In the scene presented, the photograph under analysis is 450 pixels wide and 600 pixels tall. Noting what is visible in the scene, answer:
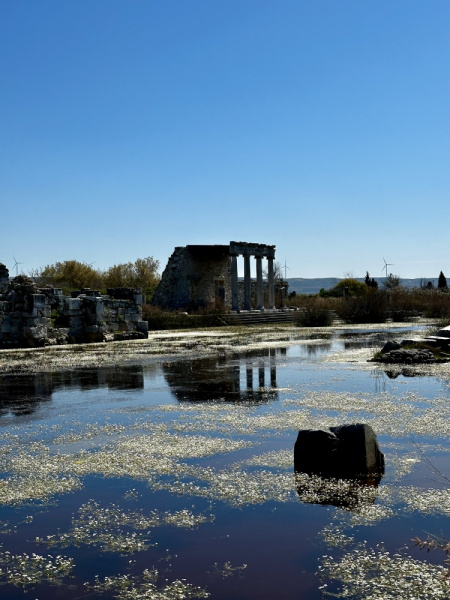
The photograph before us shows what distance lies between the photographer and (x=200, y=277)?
49625 millimetres

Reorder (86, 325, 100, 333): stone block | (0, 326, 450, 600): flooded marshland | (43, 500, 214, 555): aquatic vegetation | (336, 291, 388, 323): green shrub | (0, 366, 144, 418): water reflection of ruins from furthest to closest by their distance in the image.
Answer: (336, 291, 388, 323): green shrub < (86, 325, 100, 333): stone block < (0, 366, 144, 418): water reflection of ruins < (43, 500, 214, 555): aquatic vegetation < (0, 326, 450, 600): flooded marshland

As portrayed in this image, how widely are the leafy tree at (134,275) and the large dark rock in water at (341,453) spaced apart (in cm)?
4849

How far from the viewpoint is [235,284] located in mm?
44000

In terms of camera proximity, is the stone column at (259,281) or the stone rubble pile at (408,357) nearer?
the stone rubble pile at (408,357)

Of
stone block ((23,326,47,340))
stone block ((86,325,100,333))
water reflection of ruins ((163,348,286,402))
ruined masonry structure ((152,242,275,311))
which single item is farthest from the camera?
ruined masonry structure ((152,242,275,311))

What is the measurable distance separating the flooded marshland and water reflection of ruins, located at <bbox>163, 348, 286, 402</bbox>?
0.11 m

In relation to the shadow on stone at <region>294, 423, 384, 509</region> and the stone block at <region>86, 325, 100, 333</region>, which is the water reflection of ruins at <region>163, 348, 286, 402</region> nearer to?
the shadow on stone at <region>294, 423, 384, 509</region>

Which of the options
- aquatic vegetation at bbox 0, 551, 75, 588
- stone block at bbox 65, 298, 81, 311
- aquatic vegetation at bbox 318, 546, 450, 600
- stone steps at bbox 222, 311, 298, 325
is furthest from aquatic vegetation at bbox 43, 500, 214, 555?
stone steps at bbox 222, 311, 298, 325

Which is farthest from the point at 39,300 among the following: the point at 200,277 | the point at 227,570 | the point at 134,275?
the point at 134,275

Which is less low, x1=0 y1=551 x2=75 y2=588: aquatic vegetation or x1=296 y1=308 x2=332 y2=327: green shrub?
x1=296 y1=308 x2=332 y2=327: green shrub

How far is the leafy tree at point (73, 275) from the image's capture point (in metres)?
52.6

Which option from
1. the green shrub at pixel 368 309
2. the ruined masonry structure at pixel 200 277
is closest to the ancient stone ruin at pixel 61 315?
the green shrub at pixel 368 309

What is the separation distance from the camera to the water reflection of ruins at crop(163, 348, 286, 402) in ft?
34.2

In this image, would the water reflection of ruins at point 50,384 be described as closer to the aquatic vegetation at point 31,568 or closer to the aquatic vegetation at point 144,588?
the aquatic vegetation at point 31,568
